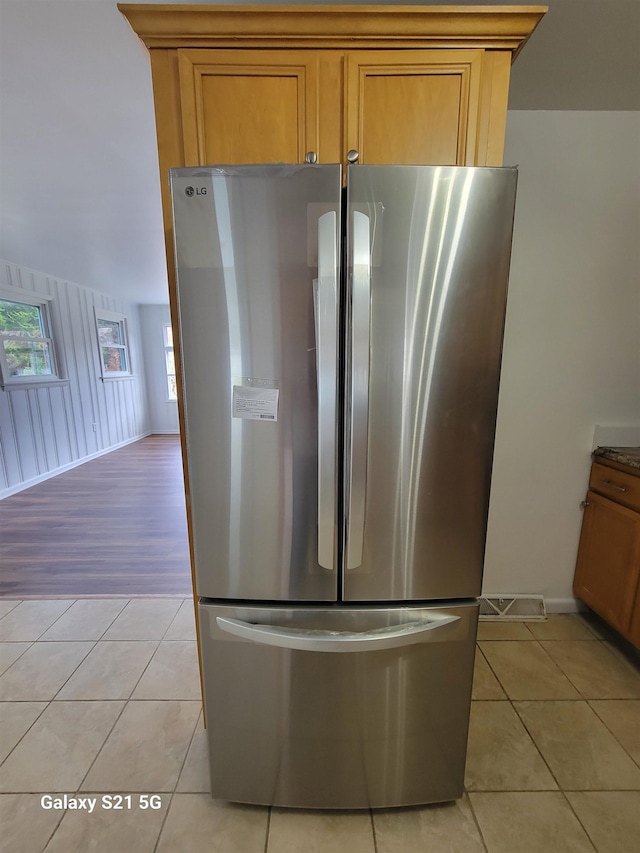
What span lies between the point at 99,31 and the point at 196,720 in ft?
8.25

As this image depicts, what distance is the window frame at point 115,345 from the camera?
600 cm

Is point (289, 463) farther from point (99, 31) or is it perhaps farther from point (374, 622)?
point (99, 31)

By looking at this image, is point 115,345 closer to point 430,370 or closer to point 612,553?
point 430,370

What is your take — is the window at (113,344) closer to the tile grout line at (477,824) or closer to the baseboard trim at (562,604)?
the baseboard trim at (562,604)

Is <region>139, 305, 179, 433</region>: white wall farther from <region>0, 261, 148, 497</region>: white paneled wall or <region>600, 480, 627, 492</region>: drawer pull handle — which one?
<region>600, 480, 627, 492</region>: drawer pull handle

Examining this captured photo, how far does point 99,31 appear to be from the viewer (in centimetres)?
125

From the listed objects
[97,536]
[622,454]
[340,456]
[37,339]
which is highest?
[37,339]

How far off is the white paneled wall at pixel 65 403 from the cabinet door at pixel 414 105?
15.2ft

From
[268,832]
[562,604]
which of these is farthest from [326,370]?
[562,604]

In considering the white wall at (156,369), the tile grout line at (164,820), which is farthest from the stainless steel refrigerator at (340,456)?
the white wall at (156,369)

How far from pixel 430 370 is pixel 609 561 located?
65.0 inches

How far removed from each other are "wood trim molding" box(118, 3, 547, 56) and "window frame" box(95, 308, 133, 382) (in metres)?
5.75

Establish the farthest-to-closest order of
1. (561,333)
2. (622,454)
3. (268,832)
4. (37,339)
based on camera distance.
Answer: (37,339)
(561,333)
(622,454)
(268,832)

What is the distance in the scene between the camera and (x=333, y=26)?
1.07m
